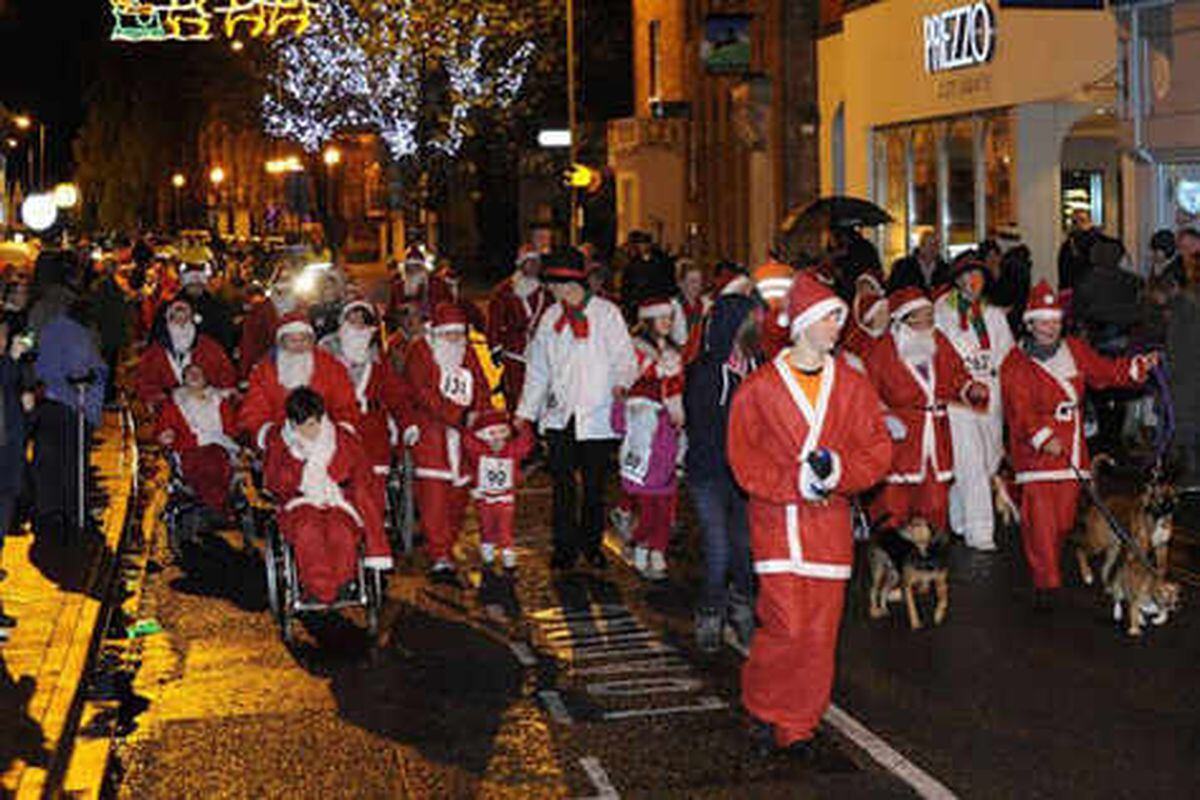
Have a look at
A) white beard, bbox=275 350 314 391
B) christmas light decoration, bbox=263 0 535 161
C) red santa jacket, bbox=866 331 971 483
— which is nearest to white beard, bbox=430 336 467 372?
white beard, bbox=275 350 314 391

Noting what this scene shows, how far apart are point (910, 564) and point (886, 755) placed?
264 centimetres

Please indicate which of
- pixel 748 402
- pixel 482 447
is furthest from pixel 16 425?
pixel 748 402

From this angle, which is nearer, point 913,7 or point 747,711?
point 747,711

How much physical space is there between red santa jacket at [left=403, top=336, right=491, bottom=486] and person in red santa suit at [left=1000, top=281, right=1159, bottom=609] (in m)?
3.58

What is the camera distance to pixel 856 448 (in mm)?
8430

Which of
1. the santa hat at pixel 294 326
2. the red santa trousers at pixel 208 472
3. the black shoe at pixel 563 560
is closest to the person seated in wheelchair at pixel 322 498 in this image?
the santa hat at pixel 294 326

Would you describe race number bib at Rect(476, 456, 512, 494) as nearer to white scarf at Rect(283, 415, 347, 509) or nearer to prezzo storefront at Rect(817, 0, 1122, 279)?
white scarf at Rect(283, 415, 347, 509)

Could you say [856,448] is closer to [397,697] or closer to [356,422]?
[397,697]

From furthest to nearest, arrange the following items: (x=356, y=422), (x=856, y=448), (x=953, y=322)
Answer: (x=953, y=322), (x=356, y=422), (x=856, y=448)

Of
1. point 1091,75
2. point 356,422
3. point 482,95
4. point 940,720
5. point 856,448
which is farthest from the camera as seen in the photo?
point 482,95

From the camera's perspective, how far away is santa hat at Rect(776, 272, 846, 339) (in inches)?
331

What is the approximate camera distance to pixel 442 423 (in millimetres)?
13383

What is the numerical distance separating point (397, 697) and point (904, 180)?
2107 centimetres

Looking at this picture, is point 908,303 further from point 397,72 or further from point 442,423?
point 397,72
